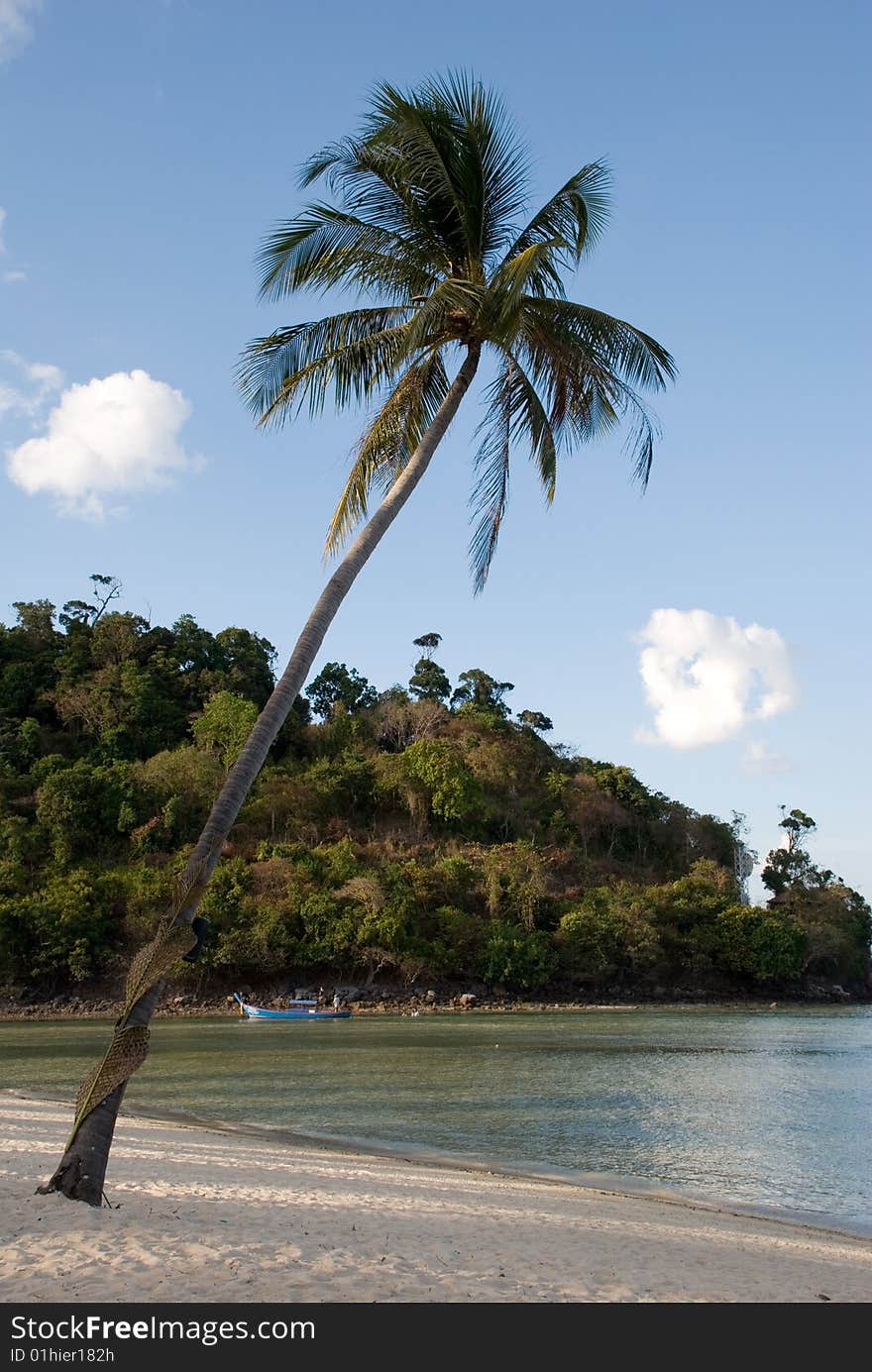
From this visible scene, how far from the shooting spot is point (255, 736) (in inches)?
344

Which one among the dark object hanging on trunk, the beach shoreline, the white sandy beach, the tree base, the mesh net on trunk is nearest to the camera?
the white sandy beach

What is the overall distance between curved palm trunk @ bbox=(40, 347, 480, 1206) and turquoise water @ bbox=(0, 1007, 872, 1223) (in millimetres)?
8252

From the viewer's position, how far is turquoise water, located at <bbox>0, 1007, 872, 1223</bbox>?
1444 cm

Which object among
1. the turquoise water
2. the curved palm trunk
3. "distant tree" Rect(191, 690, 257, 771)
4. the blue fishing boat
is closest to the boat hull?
the blue fishing boat

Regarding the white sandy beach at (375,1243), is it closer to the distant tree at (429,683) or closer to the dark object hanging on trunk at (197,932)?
the dark object hanging on trunk at (197,932)

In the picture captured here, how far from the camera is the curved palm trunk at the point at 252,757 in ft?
23.5

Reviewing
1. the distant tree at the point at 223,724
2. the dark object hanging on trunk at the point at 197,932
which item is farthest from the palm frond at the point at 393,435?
the distant tree at the point at 223,724

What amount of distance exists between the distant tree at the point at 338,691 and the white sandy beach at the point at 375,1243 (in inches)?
2877

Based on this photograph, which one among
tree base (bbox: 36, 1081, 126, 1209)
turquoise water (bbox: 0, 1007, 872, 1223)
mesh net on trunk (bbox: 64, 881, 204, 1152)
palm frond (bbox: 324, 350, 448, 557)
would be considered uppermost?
palm frond (bbox: 324, 350, 448, 557)

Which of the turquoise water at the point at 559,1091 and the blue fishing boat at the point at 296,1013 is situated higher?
the turquoise water at the point at 559,1091

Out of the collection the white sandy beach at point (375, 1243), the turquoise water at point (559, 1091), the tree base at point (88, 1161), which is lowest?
the turquoise water at point (559, 1091)

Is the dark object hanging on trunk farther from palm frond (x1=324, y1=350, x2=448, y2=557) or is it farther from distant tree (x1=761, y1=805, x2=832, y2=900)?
distant tree (x1=761, y1=805, x2=832, y2=900)

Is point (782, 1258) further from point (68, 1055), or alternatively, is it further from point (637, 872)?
point (637, 872)

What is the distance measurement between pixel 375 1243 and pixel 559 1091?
15.5 m
